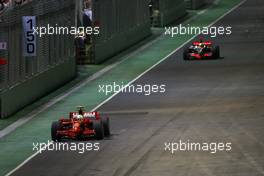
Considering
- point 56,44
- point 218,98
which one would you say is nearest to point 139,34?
point 56,44

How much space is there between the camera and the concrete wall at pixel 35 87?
36.8m

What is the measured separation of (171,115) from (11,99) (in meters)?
5.55

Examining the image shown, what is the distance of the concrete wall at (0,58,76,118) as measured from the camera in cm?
3684

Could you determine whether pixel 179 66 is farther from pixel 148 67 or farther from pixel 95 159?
pixel 95 159

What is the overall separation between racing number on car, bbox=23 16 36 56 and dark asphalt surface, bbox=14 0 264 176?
3.50 m

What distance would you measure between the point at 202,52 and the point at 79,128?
75.1 ft

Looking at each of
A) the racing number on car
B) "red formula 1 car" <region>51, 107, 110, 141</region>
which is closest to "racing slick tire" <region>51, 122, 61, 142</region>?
"red formula 1 car" <region>51, 107, 110, 141</region>

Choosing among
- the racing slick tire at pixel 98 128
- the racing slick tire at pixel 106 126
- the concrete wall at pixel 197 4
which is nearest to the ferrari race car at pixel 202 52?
the racing slick tire at pixel 106 126

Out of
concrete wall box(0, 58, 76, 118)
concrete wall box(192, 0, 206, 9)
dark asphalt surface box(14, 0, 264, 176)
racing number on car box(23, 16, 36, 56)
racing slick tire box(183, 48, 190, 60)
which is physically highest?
concrete wall box(192, 0, 206, 9)

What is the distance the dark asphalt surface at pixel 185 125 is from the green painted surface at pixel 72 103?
27.7 inches

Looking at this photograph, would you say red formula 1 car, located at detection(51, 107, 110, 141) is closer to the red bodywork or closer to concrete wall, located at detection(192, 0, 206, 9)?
the red bodywork

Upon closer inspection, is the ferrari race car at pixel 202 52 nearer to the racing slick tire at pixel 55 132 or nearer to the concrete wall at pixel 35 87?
the concrete wall at pixel 35 87

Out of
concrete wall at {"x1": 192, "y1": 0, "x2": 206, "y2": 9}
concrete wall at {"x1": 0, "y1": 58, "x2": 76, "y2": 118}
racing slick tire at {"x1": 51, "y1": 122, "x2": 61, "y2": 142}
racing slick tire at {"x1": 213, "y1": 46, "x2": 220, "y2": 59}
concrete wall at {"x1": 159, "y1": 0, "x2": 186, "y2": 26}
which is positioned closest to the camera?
racing slick tire at {"x1": 51, "y1": 122, "x2": 61, "y2": 142}

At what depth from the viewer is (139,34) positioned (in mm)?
61812
